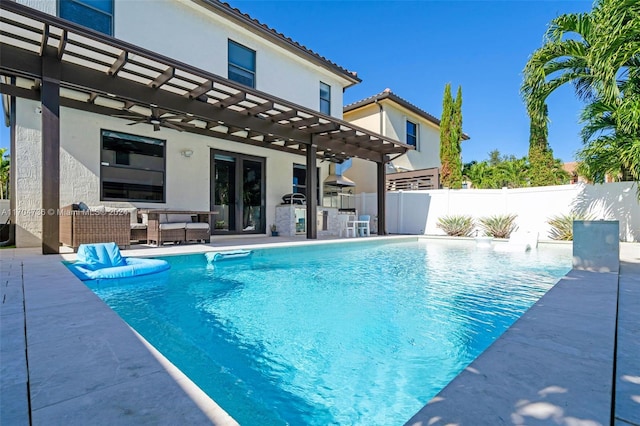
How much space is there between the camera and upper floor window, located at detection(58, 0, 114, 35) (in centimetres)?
758

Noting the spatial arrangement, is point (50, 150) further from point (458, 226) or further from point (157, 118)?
Answer: point (458, 226)

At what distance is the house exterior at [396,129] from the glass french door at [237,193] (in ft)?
22.3

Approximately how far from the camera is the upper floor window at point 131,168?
353 inches

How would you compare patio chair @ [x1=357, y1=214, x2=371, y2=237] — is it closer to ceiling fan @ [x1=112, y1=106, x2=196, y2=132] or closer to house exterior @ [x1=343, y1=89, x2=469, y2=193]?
house exterior @ [x1=343, y1=89, x2=469, y2=193]

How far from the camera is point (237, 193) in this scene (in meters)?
12.0

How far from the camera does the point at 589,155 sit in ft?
28.2

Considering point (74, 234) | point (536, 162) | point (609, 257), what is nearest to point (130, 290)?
point (74, 234)

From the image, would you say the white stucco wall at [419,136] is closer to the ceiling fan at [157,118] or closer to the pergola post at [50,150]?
the ceiling fan at [157,118]

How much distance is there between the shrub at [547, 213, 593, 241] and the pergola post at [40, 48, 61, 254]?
14.3 meters

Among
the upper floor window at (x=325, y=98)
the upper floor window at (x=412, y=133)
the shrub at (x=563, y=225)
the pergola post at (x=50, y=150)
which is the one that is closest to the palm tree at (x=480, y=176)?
the upper floor window at (x=412, y=133)

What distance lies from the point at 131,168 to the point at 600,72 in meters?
11.6

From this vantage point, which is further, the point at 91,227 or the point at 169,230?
the point at 169,230

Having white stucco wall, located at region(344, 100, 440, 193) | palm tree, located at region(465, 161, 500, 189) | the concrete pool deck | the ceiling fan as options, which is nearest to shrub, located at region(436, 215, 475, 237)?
white stucco wall, located at region(344, 100, 440, 193)

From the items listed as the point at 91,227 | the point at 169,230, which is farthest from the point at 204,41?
the point at 91,227
